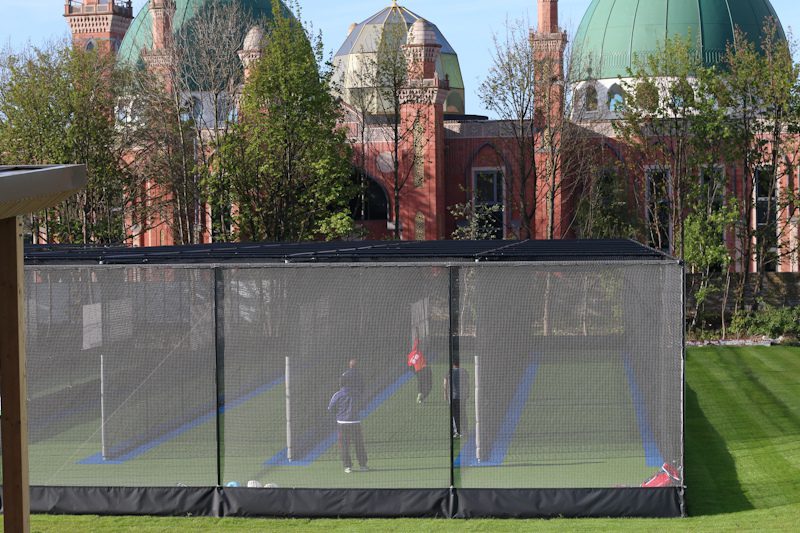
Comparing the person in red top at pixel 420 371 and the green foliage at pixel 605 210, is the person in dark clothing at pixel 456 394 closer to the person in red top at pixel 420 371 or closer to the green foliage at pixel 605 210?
the person in red top at pixel 420 371

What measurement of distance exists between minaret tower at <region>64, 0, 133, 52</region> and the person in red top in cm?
5386

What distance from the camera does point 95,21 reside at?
6506 centimetres

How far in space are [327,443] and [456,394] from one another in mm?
1792

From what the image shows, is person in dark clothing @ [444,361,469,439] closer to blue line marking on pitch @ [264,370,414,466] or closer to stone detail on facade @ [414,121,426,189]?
blue line marking on pitch @ [264,370,414,466]

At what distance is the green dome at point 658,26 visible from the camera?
55875mm

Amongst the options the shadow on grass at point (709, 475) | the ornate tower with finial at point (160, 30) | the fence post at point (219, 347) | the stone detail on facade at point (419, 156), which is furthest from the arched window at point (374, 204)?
the fence post at point (219, 347)

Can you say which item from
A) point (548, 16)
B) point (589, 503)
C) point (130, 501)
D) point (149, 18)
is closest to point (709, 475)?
point (589, 503)

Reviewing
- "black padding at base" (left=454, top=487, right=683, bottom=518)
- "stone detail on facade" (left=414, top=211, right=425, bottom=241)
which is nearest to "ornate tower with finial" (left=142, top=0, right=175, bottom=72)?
"stone detail on facade" (left=414, top=211, right=425, bottom=241)

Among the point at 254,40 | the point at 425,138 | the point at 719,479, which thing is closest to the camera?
the point at 719,479

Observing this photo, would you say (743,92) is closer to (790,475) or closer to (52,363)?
(790,475)

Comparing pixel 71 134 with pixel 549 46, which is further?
pixel 549 46

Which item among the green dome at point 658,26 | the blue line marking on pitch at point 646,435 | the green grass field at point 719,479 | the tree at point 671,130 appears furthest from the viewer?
the green dome at point 658,26

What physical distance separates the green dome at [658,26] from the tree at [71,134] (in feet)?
78.6

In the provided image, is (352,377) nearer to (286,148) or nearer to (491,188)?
(286,148)
